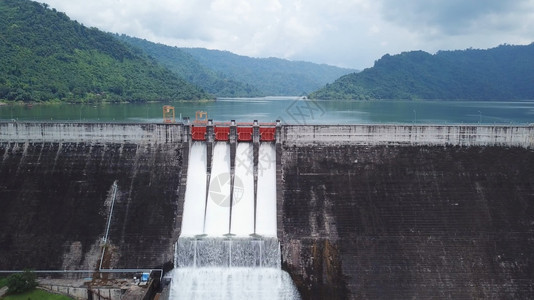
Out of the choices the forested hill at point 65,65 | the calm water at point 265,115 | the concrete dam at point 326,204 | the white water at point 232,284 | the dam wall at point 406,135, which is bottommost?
the white water at point 232,284

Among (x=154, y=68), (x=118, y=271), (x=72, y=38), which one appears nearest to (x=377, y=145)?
(x=118, y=271)

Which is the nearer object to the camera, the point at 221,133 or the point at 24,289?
the point at 24,289

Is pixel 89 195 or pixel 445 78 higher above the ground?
pixel 445 78

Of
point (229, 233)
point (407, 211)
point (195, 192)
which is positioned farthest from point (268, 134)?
point (407, 211)

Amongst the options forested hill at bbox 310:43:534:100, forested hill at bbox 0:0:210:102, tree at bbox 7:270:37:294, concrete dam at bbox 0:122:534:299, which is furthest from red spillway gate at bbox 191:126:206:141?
forested hill at bbox 310:43:534:100

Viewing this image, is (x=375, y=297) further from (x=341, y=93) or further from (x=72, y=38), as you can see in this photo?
(x=341, y=93)

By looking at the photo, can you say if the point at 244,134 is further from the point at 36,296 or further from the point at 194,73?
the point at 194,73

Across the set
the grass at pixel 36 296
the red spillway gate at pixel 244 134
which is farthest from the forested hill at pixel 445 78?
the grass at pixel 36 296

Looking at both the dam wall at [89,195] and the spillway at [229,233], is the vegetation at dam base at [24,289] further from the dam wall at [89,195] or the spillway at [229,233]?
the spillway at [229,233]
